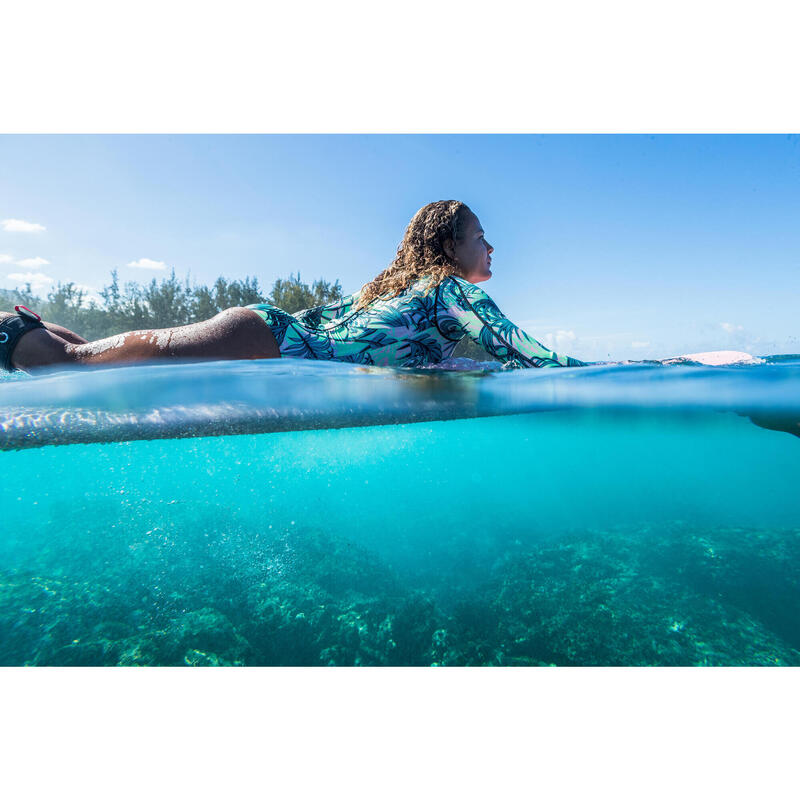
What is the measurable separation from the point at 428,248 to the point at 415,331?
3.42ft

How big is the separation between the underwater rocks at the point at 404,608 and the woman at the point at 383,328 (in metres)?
2.61

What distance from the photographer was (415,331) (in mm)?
4117

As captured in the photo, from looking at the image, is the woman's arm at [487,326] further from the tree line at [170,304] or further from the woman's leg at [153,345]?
the tree line at [170,304]

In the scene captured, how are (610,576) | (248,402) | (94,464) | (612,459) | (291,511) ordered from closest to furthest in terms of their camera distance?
(248,402) < (610,576) < (94,464) < (612,459) < (291,511)

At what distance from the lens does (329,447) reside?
818 centimetres

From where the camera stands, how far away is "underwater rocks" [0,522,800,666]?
3635mm

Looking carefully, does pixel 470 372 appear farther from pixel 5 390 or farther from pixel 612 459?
pixel 612 459

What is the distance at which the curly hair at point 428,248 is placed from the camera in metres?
4.33

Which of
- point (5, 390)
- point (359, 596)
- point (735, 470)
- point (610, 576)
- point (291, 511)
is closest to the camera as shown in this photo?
point (5, 390)

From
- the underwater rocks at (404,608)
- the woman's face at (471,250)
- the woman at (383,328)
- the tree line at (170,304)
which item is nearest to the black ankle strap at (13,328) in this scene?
the woman at (383,328)

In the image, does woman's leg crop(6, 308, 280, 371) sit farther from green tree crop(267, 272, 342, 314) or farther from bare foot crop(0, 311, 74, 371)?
green tree crop(267, 272, 342, 314)

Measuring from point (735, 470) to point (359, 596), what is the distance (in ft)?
40.1

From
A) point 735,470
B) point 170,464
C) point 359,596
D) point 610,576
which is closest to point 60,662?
point 359,596

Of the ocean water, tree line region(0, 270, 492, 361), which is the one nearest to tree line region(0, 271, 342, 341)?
tree line region(0, 270, 492, 361)
